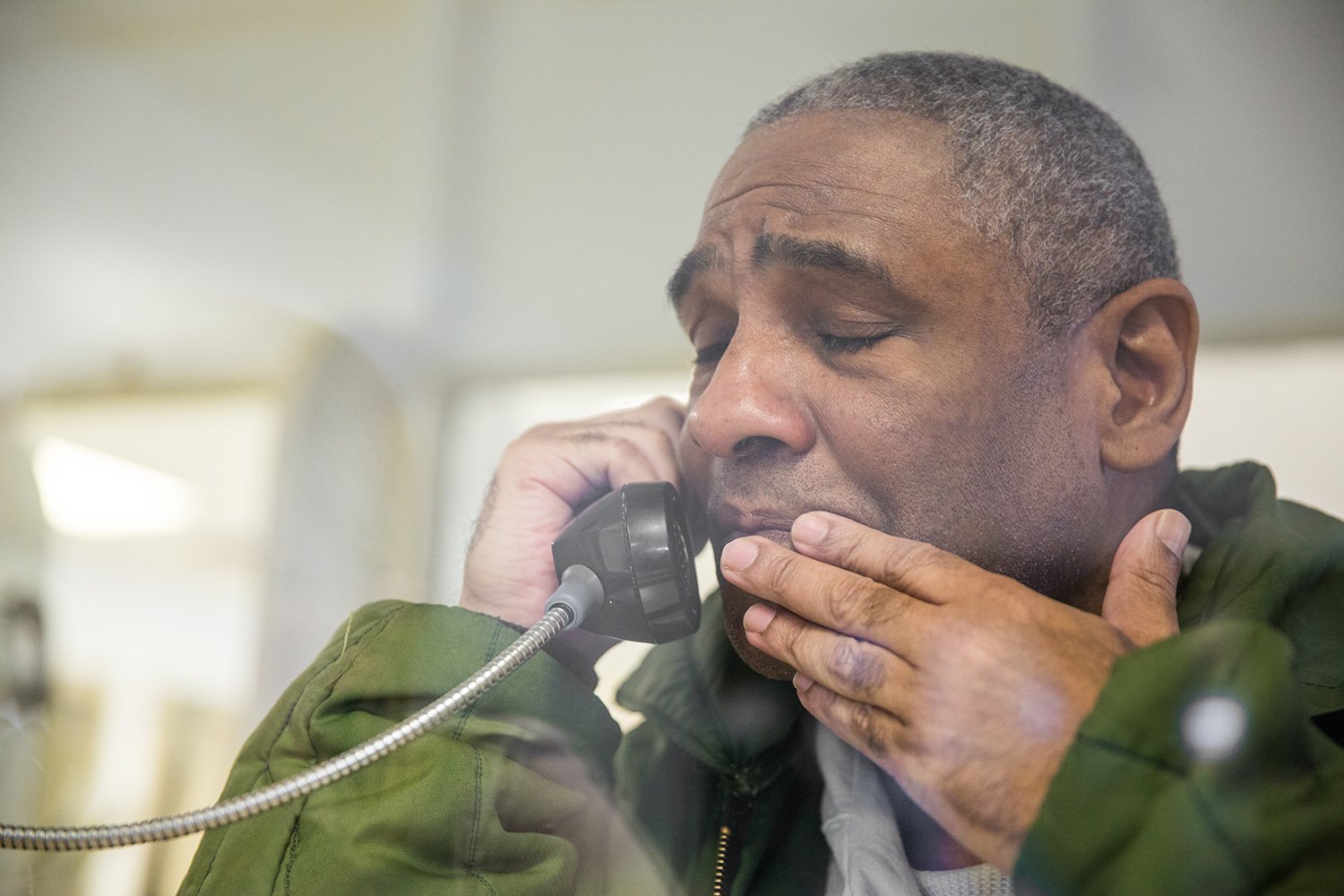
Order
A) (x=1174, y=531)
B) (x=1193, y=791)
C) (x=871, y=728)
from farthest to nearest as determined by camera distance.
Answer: (x=1174, y=531) < (x=871, y=728) < (x=1193, y=791)

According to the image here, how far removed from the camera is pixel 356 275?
1046mm

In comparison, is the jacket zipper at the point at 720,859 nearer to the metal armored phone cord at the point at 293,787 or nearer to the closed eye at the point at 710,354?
the metal armored phone cord at the point at 293,787

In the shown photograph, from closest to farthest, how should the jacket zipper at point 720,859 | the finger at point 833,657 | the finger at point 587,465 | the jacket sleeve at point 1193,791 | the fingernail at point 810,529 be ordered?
the jacket sleeve at point 1193,791 < the finger at point 833,657 < the fingernail at point 810,529 < the jacket zipper at point 720,859 < the finger at point 587,465

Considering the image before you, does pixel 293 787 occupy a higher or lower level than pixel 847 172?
lower

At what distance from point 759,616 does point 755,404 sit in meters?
0.16

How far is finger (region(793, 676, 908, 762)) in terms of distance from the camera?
614 millimetres

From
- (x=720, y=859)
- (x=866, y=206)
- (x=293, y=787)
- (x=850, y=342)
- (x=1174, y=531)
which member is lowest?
(x=720, y=859)

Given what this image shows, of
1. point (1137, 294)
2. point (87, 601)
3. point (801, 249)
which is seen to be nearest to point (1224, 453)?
point (1137, 294)

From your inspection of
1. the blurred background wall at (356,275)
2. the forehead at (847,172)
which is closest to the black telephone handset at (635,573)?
the blurred background wall at (356,275)

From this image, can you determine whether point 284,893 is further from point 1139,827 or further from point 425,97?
point 425,97

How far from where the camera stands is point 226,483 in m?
0.96

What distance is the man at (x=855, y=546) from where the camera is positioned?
659 mm

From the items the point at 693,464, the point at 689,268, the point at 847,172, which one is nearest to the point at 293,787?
the point at 693,464

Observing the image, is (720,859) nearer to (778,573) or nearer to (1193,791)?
(778,573)
